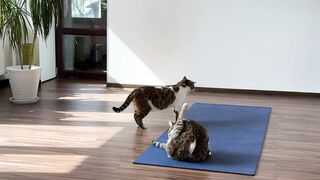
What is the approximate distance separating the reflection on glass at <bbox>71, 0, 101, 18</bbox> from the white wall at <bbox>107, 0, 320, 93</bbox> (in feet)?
2.03

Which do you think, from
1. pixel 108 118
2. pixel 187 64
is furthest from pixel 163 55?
pixel 108 118

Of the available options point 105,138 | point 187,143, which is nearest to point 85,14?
point 105,138

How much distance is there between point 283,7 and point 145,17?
1.88 m

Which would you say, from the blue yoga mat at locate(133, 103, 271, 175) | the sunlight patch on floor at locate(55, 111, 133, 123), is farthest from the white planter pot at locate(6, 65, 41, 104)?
the blue yoga mat at locate(133, 103, 271, 175)

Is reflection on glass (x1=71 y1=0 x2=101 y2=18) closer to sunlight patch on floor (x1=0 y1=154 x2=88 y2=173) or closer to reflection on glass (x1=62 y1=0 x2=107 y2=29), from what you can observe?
reflection on glass (x1=62 y1=0 x2=107 y2=29)

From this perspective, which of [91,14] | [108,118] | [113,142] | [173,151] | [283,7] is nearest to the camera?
[173,151]

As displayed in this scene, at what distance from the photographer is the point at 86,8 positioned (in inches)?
285

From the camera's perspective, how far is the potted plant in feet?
17.2

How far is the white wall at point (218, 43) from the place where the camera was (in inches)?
242

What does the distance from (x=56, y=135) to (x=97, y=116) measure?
0.80 m

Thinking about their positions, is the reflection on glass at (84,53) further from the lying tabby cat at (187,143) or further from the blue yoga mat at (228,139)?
the lying tabby cat at (187,143)

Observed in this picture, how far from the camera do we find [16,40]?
534 centimetres

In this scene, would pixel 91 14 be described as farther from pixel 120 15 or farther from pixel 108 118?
pixel 108 118

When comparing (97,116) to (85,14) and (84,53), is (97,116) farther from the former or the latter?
(85,14)
